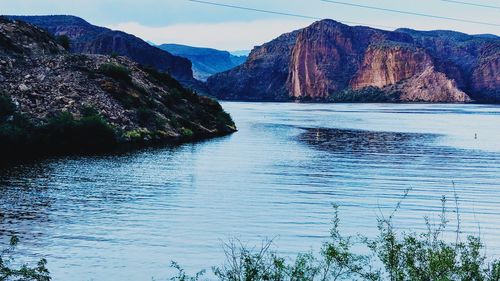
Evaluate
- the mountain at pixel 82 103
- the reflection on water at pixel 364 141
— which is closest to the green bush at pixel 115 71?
the mountain at pixel 82 103

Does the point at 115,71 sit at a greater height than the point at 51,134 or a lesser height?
greater

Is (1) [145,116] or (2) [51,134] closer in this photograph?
(2) [51,134]

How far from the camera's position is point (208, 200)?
1503 inches

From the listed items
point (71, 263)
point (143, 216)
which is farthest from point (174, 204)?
point (71, 263)

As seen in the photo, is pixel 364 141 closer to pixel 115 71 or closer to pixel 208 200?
pixel 115 71

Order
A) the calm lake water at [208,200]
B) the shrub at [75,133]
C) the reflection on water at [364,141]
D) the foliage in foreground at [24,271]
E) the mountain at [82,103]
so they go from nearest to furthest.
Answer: the foliage in foreground at [24,271], the calm lake water at [208,200], the shrub at [75,133], the mountain at [82,103], the reflection on water at [364,141]

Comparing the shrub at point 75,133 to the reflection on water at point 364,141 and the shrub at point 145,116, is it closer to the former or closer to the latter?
the shrub at point 145,116

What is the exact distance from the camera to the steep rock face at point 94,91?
76.6m

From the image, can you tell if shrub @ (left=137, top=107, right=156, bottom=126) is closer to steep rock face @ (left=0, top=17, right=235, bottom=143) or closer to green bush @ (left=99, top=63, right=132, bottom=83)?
steep rock face @ (left=0, top=17, right=235, bottom=143)

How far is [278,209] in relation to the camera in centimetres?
3534

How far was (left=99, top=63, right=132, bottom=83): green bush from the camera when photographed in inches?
3656

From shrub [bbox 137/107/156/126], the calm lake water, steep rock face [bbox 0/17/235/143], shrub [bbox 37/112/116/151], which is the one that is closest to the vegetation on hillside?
shrub [bbox 37/112/116/151]

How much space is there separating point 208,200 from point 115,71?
59.1m

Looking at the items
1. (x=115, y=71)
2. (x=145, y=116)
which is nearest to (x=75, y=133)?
(x=145, y=116)
